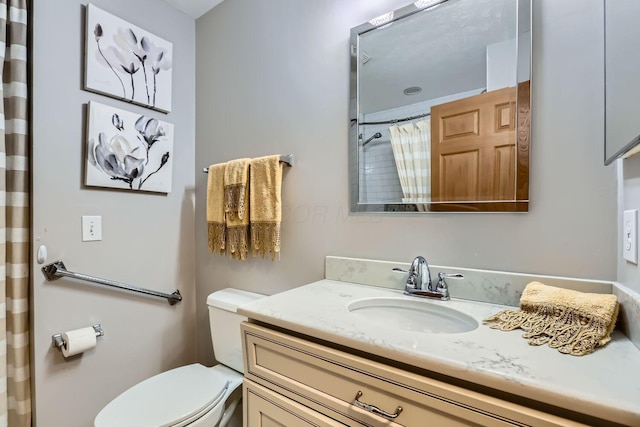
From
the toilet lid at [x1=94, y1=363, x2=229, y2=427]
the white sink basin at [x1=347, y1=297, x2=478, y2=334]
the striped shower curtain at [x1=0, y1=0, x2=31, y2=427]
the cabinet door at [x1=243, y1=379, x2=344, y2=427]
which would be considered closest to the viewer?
the cabinet door at [x1=243, y1=379, x2=344, y2=427]

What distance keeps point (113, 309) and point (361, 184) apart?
1.33 m

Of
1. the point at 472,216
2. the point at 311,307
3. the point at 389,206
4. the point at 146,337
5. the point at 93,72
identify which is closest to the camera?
the point at 311,307

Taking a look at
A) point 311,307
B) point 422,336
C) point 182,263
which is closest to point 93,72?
A: point 182,263

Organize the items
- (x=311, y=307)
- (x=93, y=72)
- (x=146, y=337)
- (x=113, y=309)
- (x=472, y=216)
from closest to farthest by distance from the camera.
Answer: (x=311, y=307) < (x=472, y=216) < (x=93, y=72) < (x=113, y=309) < (x=146, y=337)

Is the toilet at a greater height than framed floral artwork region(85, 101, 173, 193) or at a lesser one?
lesser

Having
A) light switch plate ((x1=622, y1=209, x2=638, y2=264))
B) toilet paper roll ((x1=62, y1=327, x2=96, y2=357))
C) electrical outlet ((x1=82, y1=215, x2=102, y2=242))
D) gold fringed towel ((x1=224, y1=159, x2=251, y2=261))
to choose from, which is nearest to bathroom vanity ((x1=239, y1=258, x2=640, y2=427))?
light switch plate ((x1=622, y1=209, x2=638, y2=264))

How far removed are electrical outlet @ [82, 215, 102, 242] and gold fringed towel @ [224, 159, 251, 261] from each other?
22.7 inches

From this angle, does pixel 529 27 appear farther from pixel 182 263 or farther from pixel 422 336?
pixel 182 263

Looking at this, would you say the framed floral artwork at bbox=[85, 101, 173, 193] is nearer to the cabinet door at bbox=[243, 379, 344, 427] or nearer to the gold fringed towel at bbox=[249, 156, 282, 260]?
the gold fringed towel at bbox=[249, 156, 282, 260]

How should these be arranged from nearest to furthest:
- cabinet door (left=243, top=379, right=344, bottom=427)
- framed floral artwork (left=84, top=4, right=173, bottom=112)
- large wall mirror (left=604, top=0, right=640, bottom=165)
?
large wall mirror (left=604, top=0, right=640, bottom=165) → cabinet door (left=243, top=379, right=344, bottom=427) → framed floral artwork (left=84, top=4, right=173, bottom=112)

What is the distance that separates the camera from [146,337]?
1564 millimetres

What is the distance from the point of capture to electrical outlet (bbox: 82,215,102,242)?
52.7 inches

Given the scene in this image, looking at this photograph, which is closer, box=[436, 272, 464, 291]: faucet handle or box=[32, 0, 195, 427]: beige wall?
A: box=[436, 272, 464, 291]: faucet handle

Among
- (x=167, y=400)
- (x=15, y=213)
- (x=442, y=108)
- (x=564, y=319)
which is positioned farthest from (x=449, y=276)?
(x=15, y=213)
